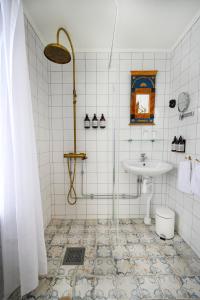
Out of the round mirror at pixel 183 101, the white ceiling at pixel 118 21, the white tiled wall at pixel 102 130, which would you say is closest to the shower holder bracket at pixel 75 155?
the white tiled wall at pixel 102 130

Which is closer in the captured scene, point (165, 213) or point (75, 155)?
point (165, 213)

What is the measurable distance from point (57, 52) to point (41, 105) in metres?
0.68

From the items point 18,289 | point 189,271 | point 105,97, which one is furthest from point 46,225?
point 105,97

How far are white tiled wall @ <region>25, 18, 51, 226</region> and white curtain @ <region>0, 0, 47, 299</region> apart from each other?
0.63m

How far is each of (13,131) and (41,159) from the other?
880 mm

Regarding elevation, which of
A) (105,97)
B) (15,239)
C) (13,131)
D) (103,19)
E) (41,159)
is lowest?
(15,239)

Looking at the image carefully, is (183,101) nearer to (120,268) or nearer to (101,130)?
(101,130)

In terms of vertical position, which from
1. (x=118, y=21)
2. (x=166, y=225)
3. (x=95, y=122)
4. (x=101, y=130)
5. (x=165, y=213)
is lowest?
(x=166, y=225)

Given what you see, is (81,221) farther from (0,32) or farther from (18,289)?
(0,32)

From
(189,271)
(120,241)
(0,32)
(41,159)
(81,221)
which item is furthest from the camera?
(81,221)

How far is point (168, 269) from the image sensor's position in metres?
1.26

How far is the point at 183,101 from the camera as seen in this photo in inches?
63.2

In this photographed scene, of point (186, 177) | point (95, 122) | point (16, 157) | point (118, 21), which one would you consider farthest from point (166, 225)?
point (118, 21)

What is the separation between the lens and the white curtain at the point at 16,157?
902 millimetres
